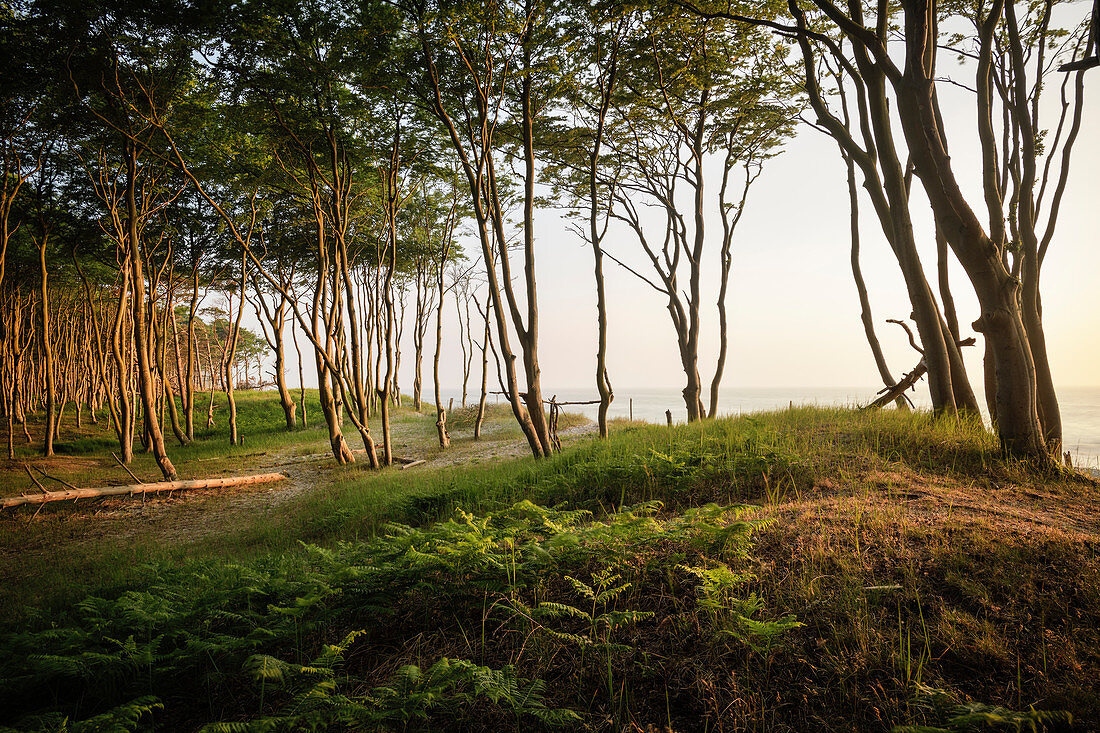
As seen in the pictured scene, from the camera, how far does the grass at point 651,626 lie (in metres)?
2.12

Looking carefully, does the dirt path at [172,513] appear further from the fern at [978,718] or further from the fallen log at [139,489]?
the fern at [978,718]

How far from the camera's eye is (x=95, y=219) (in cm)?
1542

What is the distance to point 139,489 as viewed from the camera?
10.0 m

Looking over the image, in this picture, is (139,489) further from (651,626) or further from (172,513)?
(651,626)

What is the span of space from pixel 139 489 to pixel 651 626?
11958 millimetres

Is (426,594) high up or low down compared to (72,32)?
down

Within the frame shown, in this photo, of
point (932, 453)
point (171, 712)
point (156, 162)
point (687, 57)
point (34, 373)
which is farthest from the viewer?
point (34, 373)

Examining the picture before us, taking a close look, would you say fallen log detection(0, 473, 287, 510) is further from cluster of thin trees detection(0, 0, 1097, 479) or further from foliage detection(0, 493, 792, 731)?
foliage detection(0, 493, 792, 731)

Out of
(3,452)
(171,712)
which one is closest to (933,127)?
(171,712)

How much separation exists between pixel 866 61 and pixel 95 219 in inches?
843

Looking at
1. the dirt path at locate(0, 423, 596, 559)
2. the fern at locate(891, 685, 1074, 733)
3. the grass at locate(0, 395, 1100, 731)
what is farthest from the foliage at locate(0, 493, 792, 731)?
the dirt path at locate(0, 423, 596, 559)

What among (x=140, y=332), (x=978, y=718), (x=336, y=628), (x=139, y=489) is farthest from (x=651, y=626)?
(x=140, y=332)

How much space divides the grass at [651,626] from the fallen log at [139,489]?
5380 millimetres

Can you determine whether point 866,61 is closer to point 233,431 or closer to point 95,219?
point 95,219
